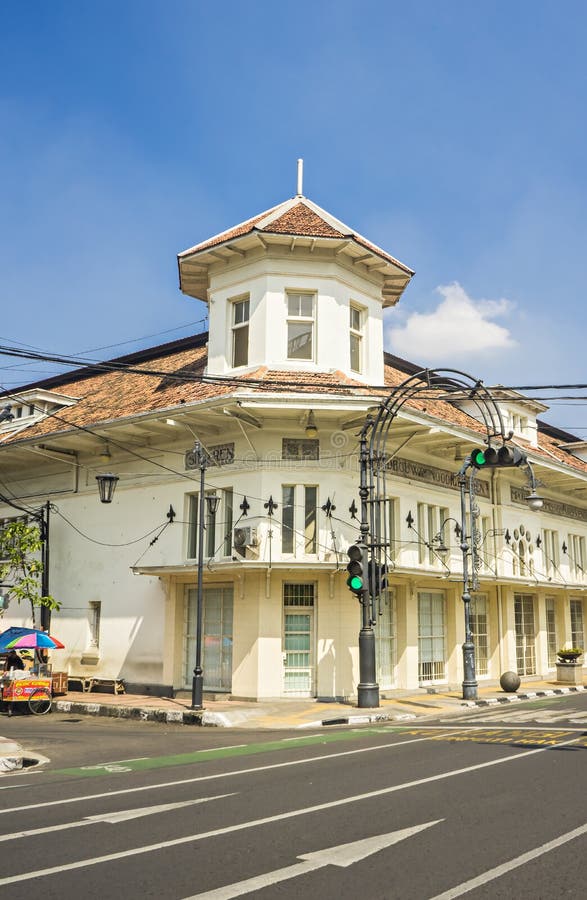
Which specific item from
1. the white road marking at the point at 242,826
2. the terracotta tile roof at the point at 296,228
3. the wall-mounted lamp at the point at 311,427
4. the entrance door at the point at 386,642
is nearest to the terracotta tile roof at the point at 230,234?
the terracotta tile roof at the point at 296,228

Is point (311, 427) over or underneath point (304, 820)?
over

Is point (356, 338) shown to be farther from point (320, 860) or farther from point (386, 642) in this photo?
point (320, 860)

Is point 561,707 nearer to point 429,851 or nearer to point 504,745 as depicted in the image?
point 504,745

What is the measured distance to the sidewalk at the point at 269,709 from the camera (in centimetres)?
1672

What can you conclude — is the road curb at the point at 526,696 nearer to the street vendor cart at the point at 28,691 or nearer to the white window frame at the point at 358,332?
the white window frame at the point at 358,332

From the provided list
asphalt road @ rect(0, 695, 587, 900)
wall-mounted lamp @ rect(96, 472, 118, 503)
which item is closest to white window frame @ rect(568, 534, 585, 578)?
wall-mounted lamp @ rect(96, 472, 118, 503)

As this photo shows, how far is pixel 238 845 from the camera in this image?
6.53 metres

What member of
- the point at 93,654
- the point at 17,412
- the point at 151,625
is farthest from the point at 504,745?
the point at 17,412

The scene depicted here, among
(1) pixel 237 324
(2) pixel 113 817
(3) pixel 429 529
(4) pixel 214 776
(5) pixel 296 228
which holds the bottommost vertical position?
(4) pixel 214 776

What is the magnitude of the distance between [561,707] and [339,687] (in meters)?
5.21

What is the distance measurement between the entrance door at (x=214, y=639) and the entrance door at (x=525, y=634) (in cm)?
1207

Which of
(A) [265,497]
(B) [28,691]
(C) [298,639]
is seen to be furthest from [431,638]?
(B) [28,691]

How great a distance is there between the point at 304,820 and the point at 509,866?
2167 millimetres

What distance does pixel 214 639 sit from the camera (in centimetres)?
2094
